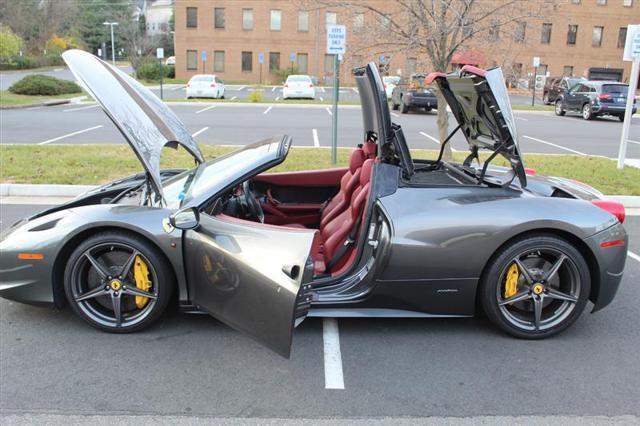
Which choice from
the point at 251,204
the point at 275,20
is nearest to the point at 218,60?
the point at 275,20

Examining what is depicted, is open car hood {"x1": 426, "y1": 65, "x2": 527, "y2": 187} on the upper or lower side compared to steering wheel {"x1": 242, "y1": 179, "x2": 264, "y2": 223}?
upper

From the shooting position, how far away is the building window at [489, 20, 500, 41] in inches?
330

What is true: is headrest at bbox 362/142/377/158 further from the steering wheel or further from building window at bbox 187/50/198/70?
building window at bbox 187/50/198/70

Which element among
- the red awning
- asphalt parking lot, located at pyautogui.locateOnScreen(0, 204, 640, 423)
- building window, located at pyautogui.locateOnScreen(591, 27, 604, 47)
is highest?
building window, located at pyautogui.locateOnScreen(591, 27, 604, 47)

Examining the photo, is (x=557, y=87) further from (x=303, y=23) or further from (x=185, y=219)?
(x=185, y=219)

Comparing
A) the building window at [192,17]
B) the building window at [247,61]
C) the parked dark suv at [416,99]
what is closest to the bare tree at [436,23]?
the parked dark suv at [416,99]

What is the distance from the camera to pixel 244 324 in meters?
3.02

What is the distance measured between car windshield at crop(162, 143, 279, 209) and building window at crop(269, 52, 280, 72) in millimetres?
45451

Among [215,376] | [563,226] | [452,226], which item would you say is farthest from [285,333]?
[563,226]

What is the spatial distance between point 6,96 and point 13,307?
24.2m

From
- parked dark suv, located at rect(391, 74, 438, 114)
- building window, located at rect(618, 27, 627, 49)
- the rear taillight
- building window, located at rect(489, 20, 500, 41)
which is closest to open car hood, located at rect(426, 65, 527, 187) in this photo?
the rear taillight

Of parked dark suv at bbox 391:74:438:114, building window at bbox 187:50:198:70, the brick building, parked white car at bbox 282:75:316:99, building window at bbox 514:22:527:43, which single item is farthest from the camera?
building window at bbox 187:50:198:70

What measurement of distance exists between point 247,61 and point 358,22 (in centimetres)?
4068

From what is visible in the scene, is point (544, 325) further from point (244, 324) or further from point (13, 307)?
point (13, 307)
